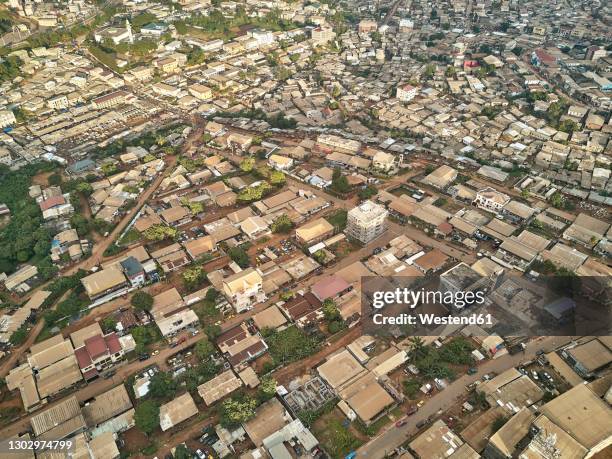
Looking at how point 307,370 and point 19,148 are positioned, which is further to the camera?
point 19,148

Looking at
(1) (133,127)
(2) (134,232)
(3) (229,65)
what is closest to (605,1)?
(3) (229,65)

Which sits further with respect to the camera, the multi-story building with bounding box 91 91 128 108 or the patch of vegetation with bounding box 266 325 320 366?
the multi-story building with bounding box 91 91 128 108

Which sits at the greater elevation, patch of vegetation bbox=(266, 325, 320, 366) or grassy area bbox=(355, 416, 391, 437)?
patch of vegetation bbox=(266, 325, 320, 366)

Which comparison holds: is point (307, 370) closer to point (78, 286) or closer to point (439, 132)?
point (78, 286)

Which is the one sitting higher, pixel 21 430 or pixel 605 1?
pixel 605 1

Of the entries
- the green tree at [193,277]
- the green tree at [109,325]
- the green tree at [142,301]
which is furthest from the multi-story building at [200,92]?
the green tree at [109,325]

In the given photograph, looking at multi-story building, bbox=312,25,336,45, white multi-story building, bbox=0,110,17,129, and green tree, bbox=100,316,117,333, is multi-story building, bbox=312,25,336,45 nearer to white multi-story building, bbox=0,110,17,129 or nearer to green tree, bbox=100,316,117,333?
white multi-story building, bbox=0,110,17,129

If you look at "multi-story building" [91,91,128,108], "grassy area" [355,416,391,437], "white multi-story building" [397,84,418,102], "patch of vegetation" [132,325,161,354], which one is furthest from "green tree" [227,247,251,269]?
"multi-story building" [91,91,128,108]

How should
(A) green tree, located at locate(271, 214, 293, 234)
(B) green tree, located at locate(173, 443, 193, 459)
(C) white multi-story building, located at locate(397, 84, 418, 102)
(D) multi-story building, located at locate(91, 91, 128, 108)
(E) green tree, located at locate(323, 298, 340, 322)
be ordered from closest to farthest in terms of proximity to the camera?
(B) green tree, located at locate(173, 443, 193, 459), (E) green tree, located at locate(323, 298, 340, 322), (A) green tree, located at locate(271, 214, 293, 234), (D) multi-story building, located at locate(91, 91, 128, 108), (C) white multi-story building, located at locate(397, 84, 418, 102)
